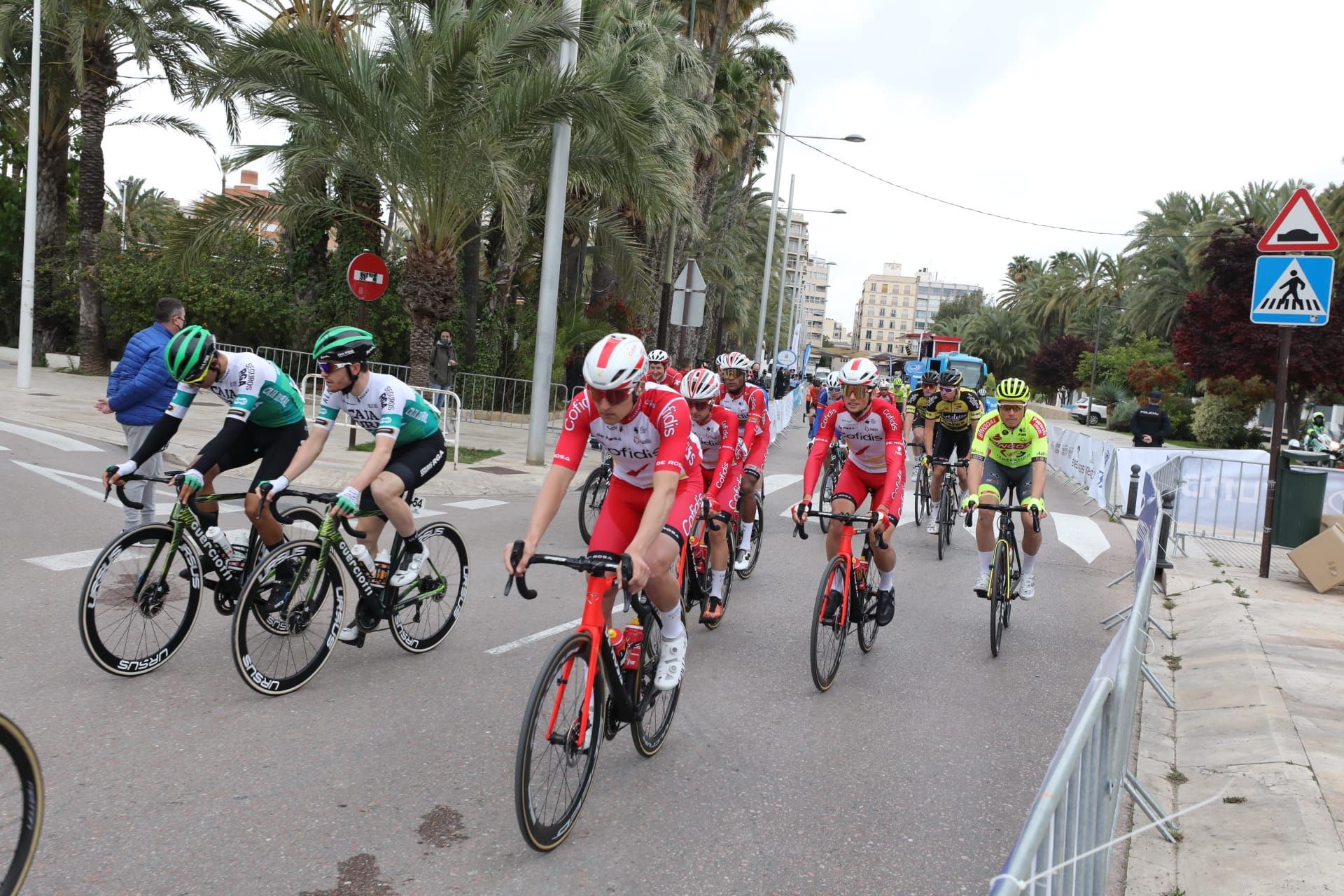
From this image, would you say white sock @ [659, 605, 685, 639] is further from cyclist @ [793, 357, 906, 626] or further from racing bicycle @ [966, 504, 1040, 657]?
racing bicycle @ [966, 504, 1040, 657]

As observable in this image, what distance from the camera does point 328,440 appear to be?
1332 cm

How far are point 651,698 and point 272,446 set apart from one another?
9.53 ft

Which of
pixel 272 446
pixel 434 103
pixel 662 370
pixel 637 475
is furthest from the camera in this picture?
pixel 434 103

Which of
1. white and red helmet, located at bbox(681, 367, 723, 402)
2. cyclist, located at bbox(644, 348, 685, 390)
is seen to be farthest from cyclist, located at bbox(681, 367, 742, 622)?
cyclist, located at bbox(644, 348, 685, 390)

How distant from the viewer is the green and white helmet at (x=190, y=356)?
206 inches

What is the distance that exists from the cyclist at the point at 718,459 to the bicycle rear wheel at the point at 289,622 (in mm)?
2636

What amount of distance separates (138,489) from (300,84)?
341 inches

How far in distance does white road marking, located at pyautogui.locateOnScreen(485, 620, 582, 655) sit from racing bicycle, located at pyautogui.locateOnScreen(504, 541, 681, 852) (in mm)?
2037

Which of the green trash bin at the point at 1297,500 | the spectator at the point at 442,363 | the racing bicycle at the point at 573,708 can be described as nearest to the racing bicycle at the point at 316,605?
the racing bicycle at the point at 573,708

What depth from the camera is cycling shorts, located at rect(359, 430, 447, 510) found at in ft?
18.8

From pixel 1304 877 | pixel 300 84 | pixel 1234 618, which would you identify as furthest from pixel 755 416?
pixel 300 84

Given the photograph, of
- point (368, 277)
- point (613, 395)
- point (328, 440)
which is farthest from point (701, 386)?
point (368, 277)

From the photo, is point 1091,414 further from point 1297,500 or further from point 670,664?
point 670,664

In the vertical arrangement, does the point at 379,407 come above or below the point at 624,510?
above
